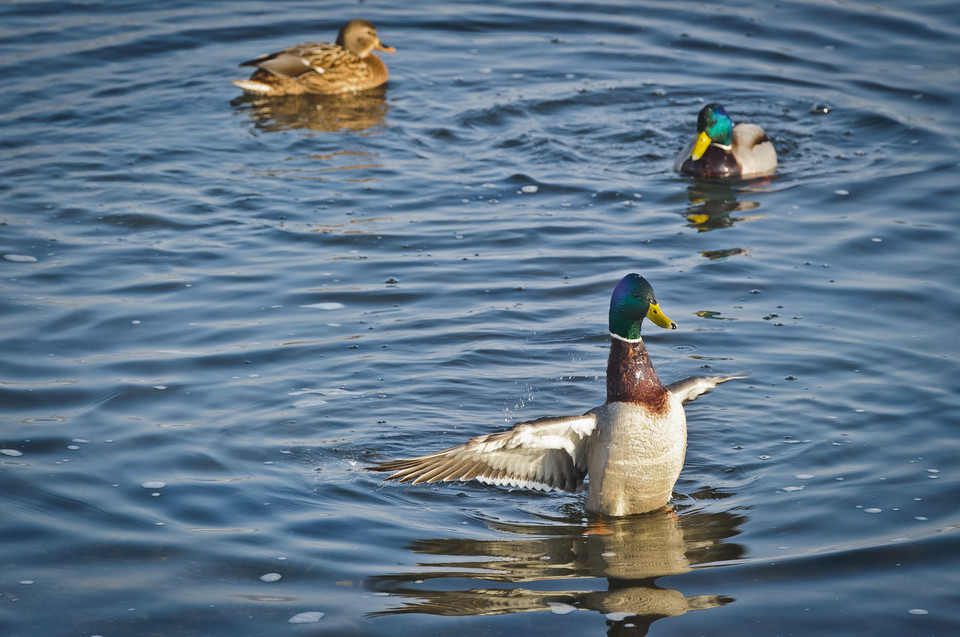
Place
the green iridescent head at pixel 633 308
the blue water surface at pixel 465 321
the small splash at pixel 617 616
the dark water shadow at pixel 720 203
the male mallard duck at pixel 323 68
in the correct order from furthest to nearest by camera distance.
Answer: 1. the male mallard duck at pixel 323 68
2. the dark water shadow at pixel 720 203
3. the green iridescent head at pixel 633 308
4. the blue water surface at pixel 465 321
5. the small splash at pixel 617 616

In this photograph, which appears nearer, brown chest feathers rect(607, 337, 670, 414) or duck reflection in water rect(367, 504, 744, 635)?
duck reflection in water rect(367, 504, 744, 635)

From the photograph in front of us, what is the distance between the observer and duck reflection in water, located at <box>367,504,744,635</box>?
534 centimetres

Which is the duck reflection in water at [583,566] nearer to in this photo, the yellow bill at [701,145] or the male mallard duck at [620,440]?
the male mallard duck at [620,440]

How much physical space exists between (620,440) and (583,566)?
2.14 feet

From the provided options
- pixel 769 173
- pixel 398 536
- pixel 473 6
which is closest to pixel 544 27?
pixel 473 6

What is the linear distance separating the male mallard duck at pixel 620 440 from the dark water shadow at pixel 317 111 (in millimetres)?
6768

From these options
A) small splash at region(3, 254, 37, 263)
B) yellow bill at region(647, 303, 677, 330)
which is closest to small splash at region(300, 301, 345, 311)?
small splash at region(3, 254, 37, 263)

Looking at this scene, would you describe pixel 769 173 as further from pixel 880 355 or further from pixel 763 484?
pixel 763 484

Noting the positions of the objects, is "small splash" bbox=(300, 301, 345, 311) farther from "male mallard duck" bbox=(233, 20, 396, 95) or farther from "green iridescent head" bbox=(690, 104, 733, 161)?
"male mallard duck" bbox=(233, 20, 396, 95)

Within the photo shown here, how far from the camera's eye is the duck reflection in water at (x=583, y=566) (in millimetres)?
5336

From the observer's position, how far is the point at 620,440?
234 inches

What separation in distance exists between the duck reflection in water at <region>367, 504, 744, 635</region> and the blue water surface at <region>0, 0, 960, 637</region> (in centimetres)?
2

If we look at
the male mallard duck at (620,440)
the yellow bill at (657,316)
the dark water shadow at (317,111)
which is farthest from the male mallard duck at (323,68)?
the yellow bill at (657,316)

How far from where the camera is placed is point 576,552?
5.82 metres
